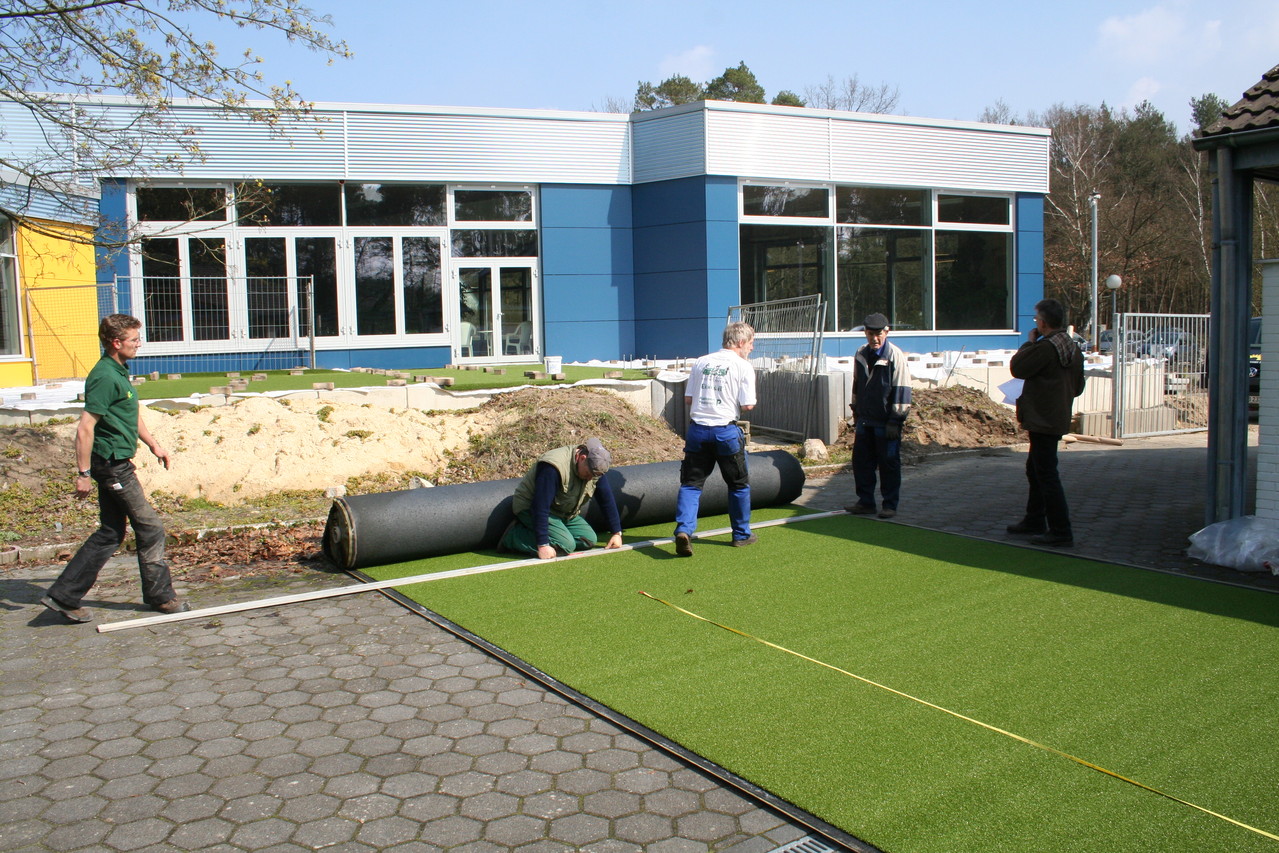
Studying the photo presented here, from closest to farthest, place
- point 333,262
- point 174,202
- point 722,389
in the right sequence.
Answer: point 722,389 → point 174,202 → point 333,262

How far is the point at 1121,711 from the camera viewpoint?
4184mm

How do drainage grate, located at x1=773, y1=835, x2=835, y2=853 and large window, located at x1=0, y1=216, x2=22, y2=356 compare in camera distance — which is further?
large window, located at x1=0, y1=216, x2=22, y2=356

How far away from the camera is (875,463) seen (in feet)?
28.7

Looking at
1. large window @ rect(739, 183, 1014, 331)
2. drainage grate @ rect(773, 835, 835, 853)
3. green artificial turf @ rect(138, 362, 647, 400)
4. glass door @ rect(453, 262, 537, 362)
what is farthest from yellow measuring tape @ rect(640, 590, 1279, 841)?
large window @ rect(739, 183, 1014, 331)

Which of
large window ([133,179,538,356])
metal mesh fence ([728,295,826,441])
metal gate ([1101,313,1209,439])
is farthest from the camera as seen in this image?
large window ([133,179,538,356])

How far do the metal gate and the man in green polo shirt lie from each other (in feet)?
45.0

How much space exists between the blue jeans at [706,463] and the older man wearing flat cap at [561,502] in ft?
1.78

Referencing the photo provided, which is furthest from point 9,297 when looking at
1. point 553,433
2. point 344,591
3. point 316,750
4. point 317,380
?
point 316,750

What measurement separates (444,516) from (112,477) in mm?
2295

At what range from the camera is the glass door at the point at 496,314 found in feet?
66.8

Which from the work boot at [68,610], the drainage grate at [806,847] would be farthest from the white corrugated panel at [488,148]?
the drainage grate at [806,847]

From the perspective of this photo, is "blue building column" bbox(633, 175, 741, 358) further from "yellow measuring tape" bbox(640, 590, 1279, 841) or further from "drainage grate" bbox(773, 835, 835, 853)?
"drainage grate" bbox(773, 835, 835, 853)

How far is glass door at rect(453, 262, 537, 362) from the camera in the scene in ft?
66.8

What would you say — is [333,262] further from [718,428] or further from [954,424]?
[718,428]
